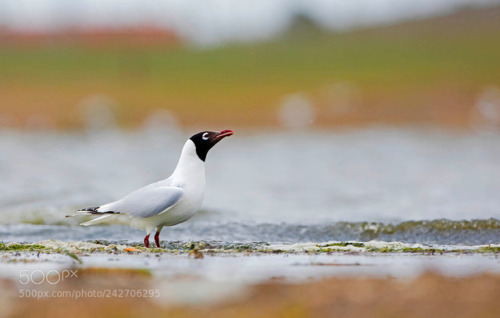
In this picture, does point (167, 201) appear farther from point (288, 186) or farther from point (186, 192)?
point (288, 186)

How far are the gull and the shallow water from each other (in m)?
1.65

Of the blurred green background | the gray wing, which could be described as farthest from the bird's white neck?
the blurred green background

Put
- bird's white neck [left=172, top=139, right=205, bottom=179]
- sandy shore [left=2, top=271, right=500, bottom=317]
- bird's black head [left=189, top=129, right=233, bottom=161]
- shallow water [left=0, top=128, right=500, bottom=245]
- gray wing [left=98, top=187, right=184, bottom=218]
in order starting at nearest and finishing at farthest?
sandy shore [left=2, top=271, right=500, bottom=317] < gray wing [left=98, top=187, right=184, bottom=218] < bird's white neck [left=172, top=139, right=205, bottom=179] < bird's black head [left=189, top=129, right=233, bottom=161] < shallow water [left=0, top=128, right=500, bottom=245]

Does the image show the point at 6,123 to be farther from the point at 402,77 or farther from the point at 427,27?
the point at 427,27

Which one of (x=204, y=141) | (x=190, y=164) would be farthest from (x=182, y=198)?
(x=204, y=141)

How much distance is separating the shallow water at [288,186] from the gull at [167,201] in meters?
1.65

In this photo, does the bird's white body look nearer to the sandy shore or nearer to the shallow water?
the shallow water

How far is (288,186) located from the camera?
567 inches

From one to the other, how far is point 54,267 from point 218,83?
112 feet

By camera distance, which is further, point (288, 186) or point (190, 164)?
point (288, 186)

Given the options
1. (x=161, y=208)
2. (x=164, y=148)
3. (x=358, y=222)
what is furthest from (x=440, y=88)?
(x=161, y=208)

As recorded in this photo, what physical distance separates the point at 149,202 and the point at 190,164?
1.74 ft

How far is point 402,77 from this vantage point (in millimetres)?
37344

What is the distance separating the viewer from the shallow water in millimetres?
9391
